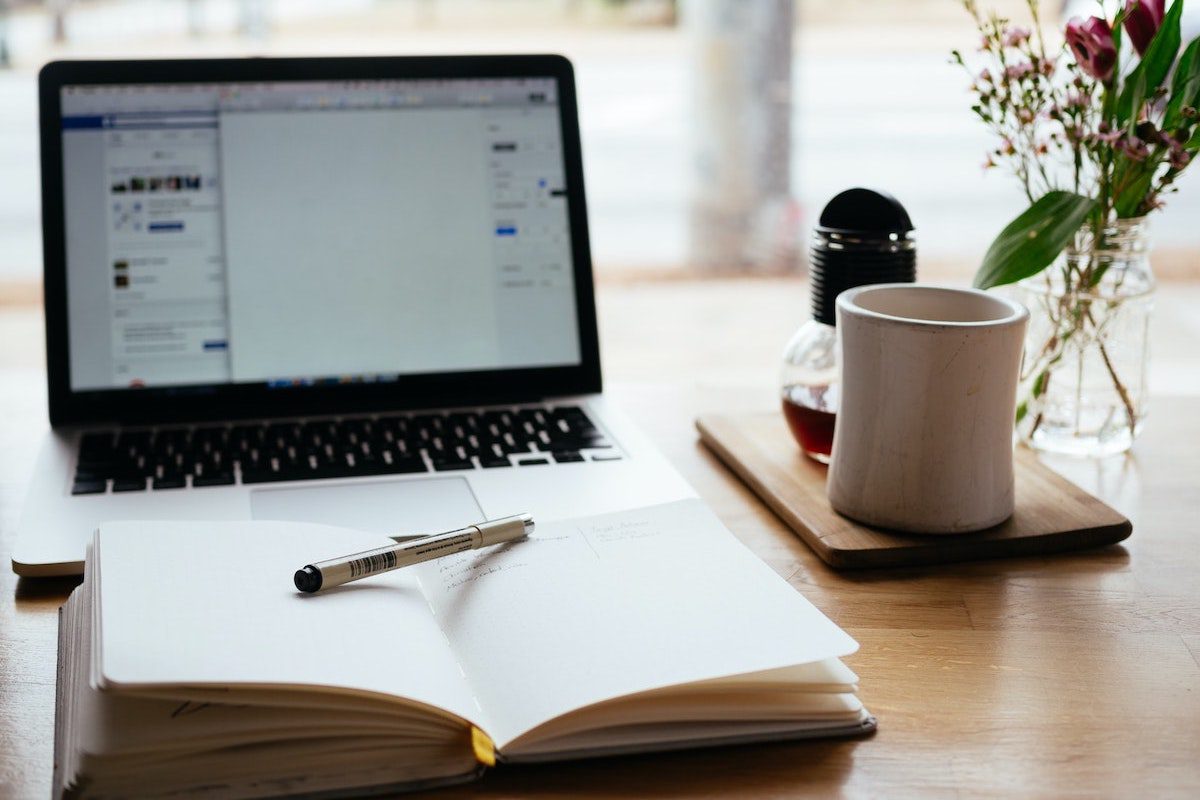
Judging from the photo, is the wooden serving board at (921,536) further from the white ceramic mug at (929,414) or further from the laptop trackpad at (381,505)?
the laptop trackpad at (381,505)

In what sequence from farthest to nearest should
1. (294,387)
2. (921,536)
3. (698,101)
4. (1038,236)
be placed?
(698,101) < (294,387) < (1038,236) < (921,536)

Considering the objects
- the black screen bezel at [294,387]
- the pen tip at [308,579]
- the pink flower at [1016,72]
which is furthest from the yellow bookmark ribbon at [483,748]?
the pink flower at [1016,72]

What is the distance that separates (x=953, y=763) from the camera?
0.58 meters

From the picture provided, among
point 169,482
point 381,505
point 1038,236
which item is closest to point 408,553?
point 381,505

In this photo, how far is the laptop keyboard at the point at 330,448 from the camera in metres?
0.90

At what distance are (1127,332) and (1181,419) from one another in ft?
0.65

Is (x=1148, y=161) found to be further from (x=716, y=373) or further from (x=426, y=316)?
(x=716, y=373)

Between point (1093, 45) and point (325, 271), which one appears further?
point (325, 271)

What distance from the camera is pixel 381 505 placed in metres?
0.86

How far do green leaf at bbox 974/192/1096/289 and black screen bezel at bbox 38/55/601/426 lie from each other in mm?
346

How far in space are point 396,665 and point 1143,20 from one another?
71 cm

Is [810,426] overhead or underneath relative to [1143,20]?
underneath

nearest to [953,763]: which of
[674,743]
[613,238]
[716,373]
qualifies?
[674,743]

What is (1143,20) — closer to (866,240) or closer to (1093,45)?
(1093,45)
